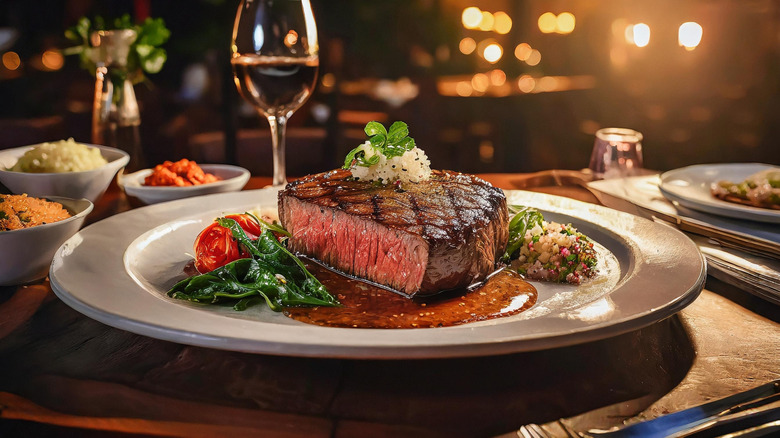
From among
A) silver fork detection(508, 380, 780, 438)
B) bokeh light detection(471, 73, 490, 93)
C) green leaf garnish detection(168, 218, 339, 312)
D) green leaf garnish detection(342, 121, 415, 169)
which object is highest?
green leaf garnish detection(342, 121, 415, 169)

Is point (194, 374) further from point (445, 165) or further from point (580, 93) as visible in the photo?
point (580, 93)

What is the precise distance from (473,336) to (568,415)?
26cm

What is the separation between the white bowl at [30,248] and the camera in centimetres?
198

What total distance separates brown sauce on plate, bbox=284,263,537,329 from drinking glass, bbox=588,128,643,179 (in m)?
1.47

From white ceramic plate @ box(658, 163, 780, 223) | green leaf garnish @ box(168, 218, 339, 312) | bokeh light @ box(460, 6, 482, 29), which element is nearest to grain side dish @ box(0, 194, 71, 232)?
green leaf garnish @ box(168, 218, 339, 312)

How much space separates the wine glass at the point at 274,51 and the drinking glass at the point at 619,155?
162 centimetres

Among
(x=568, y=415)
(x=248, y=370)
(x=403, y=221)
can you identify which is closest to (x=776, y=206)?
(x=403, y=221)

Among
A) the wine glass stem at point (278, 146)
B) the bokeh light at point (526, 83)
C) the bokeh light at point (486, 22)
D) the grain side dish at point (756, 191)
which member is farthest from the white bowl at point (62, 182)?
the bokeh light at point (486, 22)

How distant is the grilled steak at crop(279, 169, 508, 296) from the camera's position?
2.10 meters

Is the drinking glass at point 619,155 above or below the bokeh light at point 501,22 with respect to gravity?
below

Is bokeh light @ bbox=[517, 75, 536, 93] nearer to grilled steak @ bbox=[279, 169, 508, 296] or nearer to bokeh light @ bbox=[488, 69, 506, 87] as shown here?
bokeh light @ bbox=[488, 69, 506, 87]

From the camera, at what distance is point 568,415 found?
1360 mm

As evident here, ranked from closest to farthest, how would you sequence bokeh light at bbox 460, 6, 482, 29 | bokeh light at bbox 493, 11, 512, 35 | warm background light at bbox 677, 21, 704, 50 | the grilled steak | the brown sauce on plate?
1. the brown sauce on plate
2. the grilled steak
3. warm background light at bbox 677, 21, 704, 50
4. bokeh light at bbox 460, 6, 482, 29
5. bokeh light at bbox 493, 11, 512, 35

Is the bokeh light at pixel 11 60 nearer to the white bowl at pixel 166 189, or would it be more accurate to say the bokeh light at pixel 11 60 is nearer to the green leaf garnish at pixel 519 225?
the white bowl at pixel 166 189
